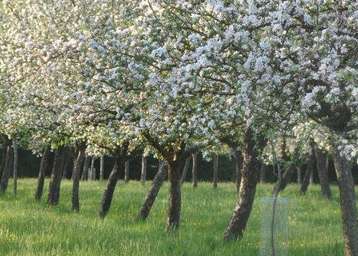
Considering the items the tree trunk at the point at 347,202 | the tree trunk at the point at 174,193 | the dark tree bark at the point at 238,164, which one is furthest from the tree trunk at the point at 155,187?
the tree trunk at the point at 347,202

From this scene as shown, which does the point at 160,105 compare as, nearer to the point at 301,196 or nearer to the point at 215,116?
the point at 215,116

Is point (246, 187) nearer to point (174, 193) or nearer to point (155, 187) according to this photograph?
point (174, 193)

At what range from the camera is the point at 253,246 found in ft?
49.2

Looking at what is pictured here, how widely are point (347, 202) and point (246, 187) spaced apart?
14.6ft

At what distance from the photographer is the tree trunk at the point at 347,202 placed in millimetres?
11289

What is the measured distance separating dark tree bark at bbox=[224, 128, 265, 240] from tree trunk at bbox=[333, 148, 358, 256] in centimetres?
400

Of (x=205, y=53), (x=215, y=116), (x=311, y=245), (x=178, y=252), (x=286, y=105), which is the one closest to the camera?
(x=205, y=53)

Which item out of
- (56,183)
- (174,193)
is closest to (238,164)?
(174,193)

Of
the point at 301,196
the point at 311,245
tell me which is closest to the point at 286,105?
the point at 311,245

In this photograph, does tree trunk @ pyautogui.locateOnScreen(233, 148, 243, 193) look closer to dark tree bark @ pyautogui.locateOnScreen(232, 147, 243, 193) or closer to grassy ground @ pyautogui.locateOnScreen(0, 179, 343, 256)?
dark tree bark @ pyautogui.locateOnScreen(232, 147, 243, 193)

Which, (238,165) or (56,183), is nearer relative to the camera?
(238,165)

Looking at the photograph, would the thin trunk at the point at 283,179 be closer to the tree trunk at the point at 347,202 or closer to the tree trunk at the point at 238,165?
the tree trunk at the point at 347,202

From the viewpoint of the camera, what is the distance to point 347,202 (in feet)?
37.1

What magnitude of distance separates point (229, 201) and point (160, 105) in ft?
66.8
